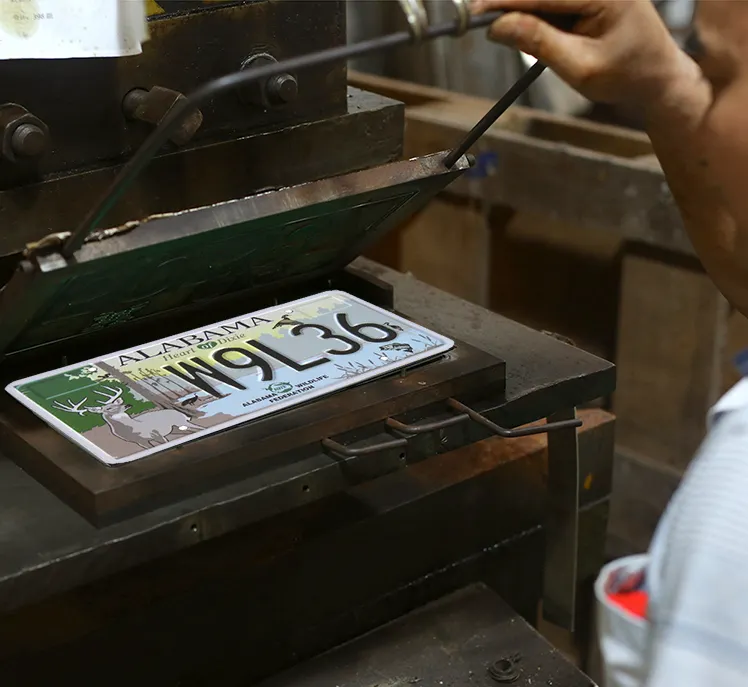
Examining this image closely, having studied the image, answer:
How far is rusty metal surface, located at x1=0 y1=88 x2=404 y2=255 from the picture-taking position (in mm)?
1013

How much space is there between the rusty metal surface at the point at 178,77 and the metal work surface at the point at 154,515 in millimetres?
303

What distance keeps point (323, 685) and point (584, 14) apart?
0.71m

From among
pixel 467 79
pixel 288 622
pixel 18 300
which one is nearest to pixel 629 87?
pixel 18 300

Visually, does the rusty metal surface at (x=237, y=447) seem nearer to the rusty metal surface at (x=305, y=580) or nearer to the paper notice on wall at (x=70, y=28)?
the rusty metal surface at (x=305, y=580)

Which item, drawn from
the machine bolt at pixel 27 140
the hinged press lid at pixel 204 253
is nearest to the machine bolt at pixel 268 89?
the hinged press lid at pixel 204 253

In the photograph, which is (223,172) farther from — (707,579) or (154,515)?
(707,579)

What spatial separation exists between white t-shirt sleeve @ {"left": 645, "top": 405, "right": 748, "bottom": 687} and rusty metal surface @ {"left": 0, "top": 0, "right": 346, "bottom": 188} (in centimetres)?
62

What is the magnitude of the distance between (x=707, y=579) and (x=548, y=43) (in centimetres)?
40

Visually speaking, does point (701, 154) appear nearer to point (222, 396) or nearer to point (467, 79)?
point (222, 396)

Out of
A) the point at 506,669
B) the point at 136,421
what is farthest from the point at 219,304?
the point at 506,669

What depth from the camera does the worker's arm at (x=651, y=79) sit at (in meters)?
0.82

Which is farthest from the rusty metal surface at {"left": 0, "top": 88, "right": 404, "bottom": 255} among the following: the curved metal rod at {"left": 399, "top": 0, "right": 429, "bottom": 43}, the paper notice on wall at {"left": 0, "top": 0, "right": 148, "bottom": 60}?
the curved metal rod at {"left": 399, "top": 0, "right": 429, "bottom": 43}

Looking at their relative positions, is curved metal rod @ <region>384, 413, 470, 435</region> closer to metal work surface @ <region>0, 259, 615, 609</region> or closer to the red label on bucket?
metal work surface @ <region>0, 259, 615, 609</region>

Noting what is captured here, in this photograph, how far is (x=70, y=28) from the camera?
3.16 ft
